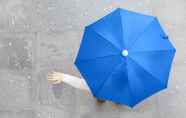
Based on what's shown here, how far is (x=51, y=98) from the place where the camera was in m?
7.88

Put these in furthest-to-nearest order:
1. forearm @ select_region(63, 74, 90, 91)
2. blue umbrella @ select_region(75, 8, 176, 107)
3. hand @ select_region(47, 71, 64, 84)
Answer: hand @ select_region(47, 71, 64, 84) < forearm @ select_region(63, 74, 90, 91) < blue umbrella @ select_region(75, 8, 176, 107)

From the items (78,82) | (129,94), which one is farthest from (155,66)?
(78,82)

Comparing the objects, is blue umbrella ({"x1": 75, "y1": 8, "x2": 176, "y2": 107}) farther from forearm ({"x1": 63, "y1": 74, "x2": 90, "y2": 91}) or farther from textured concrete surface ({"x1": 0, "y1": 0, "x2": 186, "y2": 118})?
textured concrete surface ({"x1": 0, "y1": 0, "x2": 186, "y2": 118})

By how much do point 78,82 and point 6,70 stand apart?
1451mm

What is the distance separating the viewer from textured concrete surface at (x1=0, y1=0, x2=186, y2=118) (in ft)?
25.5

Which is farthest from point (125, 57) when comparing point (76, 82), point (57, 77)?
point (57, 77)

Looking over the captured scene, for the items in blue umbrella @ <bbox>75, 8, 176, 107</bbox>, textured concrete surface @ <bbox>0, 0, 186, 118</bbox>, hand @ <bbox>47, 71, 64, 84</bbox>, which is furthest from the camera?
textured concrete surface @ <bbox>0, 0, 186, 118</bbox>

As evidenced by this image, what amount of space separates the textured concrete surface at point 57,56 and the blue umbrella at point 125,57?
48.6 inches

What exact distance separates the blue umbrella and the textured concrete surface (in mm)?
1235

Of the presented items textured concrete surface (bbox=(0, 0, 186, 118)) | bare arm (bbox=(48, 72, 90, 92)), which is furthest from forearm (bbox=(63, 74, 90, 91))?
textured concrete surface (bbox=(0, 0, 186, 118))

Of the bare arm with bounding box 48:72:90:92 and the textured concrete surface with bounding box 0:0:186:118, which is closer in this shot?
the bare arm with bounding box 48:72:90:92

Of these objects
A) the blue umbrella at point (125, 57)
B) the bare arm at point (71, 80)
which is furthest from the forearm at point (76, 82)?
the blue umbrella at point (125, 57)

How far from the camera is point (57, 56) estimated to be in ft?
26.2

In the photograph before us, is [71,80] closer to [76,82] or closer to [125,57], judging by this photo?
[76,82]
